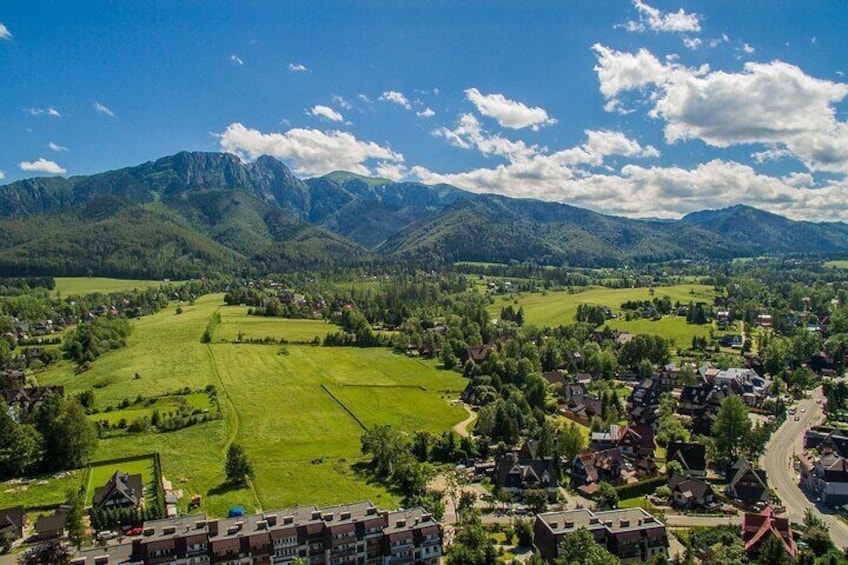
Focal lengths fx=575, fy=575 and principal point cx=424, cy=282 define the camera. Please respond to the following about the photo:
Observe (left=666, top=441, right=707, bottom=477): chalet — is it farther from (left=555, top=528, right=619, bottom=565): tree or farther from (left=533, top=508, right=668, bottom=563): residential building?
(left=555, top=528, right=619, bottom=565): tree

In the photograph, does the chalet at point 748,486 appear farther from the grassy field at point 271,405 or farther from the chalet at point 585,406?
the grassy field at point 271,405

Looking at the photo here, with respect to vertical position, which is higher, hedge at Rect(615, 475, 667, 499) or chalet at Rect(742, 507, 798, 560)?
chalet at Rect(742, 507, 798, 560)

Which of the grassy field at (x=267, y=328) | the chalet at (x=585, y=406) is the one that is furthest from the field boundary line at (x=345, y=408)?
the grassy field at (x=267, y=328)

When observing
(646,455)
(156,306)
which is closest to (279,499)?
(646,455)

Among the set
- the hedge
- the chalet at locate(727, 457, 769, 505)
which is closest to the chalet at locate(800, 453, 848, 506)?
the chalet at locate(727, 457, 769, 505)

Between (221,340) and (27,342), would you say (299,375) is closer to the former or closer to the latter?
(221,340)
